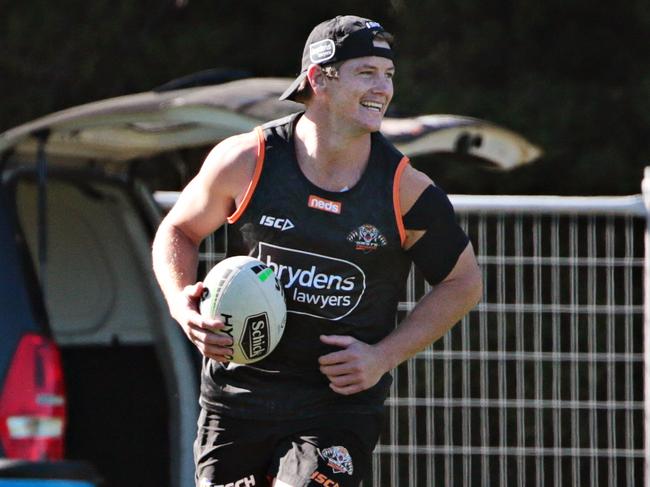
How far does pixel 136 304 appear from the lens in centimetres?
650

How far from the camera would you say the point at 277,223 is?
4.59 meters

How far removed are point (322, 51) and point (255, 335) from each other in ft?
3.22

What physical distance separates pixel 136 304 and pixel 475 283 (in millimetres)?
2182

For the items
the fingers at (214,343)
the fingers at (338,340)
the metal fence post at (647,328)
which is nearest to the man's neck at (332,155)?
the fingers at (338,340)

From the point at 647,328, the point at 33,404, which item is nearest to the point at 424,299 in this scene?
the point at 33,404

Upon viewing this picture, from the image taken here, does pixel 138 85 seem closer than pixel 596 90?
No

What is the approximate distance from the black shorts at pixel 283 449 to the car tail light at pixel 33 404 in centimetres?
58

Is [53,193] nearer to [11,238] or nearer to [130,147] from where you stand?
[130,147]

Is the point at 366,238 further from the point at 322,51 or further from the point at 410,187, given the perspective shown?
the point at 322,51

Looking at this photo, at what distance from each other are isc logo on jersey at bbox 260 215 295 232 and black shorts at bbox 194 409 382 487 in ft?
2.09

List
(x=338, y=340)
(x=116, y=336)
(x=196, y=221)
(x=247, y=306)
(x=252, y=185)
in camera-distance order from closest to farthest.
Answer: (x=247, y=306)
(x=338, y=340)
(x=252, y=185)
(x=196, y=221)
(x=116, y=336)

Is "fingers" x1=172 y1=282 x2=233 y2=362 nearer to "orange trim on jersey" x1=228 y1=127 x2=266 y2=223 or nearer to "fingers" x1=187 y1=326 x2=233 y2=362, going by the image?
"fingers" x1=187 y1=326 x2=233 y2=362

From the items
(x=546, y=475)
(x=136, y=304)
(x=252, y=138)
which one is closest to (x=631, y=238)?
(x=546, y=475)

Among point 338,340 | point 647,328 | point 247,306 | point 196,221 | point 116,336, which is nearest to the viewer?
point 247,306
